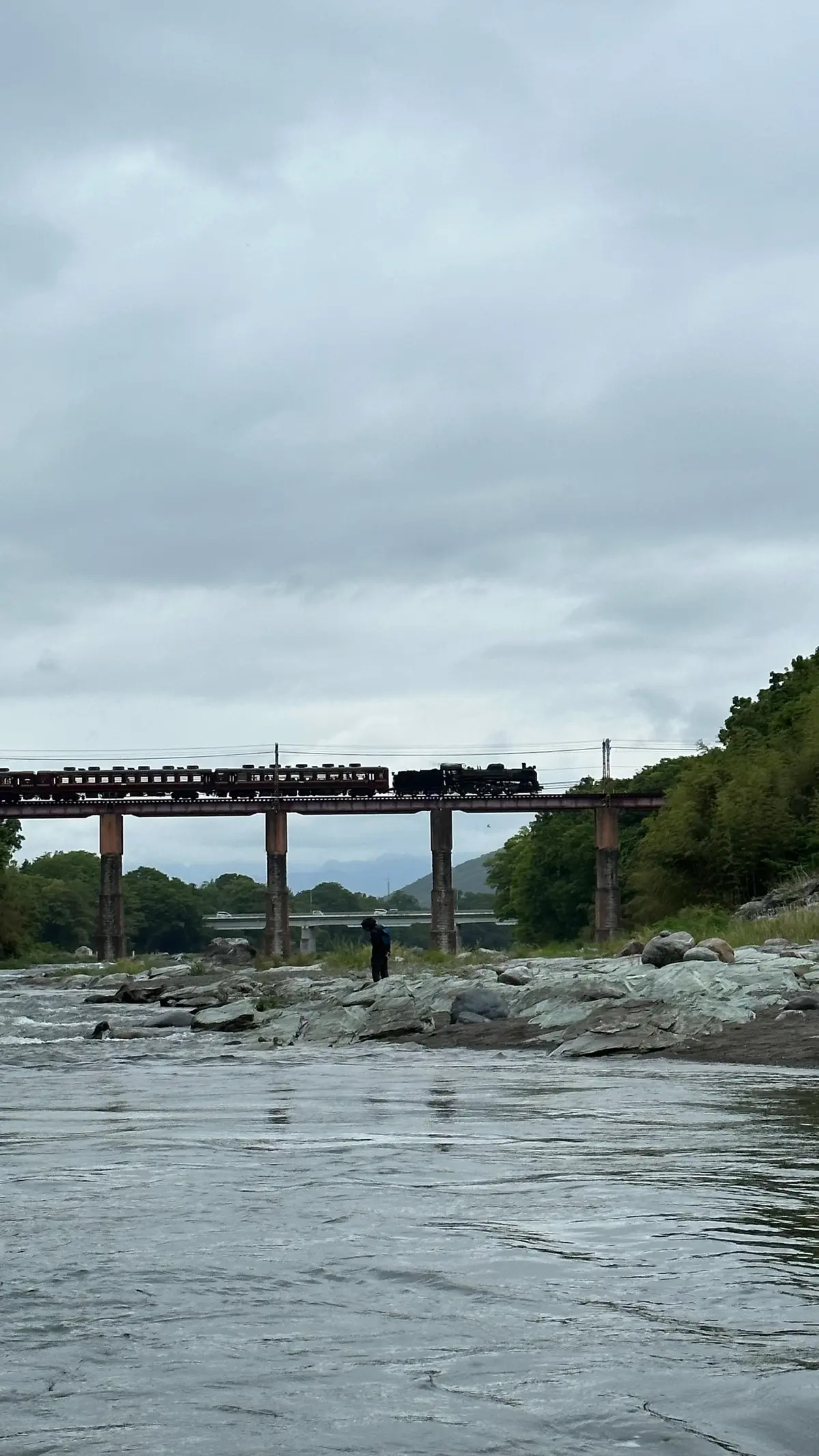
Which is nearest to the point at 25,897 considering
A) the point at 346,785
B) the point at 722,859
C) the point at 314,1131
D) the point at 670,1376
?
the point at 346,785

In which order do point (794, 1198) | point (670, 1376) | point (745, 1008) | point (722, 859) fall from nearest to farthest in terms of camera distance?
point (670, 1376), point (794, 1198), point (745, 1008), point (722, 859)

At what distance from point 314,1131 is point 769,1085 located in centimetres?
469

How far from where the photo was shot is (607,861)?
90.8 meters

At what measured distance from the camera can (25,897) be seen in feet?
341

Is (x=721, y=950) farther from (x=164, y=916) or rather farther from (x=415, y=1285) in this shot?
(x=164, y=916)

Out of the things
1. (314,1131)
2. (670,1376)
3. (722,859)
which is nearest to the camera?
(670,1376)

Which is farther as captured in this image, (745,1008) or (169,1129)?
(745,1008)

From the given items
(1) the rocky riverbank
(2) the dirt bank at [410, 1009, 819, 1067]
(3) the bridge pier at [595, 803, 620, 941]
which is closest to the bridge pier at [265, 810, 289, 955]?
(3) the bridge pier at [595, 803, 620, 941]

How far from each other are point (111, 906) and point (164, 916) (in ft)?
274

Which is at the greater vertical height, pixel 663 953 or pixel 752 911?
pixel 752 911

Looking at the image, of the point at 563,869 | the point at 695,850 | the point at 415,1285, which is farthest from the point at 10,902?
the point at 415,1285

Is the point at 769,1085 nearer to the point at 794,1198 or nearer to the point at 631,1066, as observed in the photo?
the point at 631,1066

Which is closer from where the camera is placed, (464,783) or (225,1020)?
(225,1020)

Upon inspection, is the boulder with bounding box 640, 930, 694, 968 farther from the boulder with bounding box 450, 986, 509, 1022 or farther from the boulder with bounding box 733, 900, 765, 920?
the boulder with bounding box 733, 900, 765, 920
